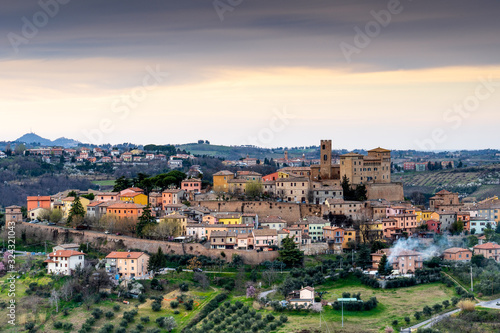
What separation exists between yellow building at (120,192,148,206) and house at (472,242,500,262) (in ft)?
65.3

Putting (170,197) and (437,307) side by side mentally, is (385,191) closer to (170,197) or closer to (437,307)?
(170,197)

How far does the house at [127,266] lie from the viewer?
34562mm

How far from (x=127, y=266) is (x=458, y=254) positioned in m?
17.6

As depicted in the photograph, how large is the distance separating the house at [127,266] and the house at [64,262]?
1575 millimetres

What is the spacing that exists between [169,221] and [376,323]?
13.9 m

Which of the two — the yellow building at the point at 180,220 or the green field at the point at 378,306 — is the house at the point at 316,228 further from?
the yellow building at the point at 180,220

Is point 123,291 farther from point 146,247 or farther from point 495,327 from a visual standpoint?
point 495,327

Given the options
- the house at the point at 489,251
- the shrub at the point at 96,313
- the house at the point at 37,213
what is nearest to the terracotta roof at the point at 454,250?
the house at the point at 489,251

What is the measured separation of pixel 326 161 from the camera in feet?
153

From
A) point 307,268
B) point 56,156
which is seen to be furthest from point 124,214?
point 56,156

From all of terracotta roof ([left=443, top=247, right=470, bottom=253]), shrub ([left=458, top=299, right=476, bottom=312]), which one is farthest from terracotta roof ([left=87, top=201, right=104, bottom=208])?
shrub ([left=458, top=299, right=476, bottom=312])

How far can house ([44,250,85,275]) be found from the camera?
3488 cm

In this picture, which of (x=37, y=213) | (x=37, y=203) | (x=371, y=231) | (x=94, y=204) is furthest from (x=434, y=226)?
(x=37, y=203)

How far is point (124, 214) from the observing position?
1624 inches
